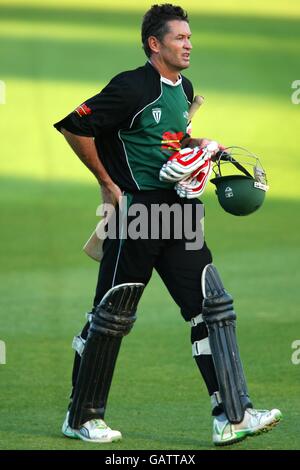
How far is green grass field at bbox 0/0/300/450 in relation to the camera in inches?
298

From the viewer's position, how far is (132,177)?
6734 mm

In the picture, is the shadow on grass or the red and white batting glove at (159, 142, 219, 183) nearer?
the red and white batting glove at (159, 142, 219, 183)

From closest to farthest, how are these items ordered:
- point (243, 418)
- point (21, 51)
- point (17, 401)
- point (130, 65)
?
1. point (243, 418)
2. point (17, 401)
3. point (130, 65)
4. point (21, 51)

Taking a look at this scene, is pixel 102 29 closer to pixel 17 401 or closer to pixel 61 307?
pixel 61 307

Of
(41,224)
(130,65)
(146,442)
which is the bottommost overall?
(146,442)

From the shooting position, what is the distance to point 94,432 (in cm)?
675

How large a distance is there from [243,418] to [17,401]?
65.5 inches

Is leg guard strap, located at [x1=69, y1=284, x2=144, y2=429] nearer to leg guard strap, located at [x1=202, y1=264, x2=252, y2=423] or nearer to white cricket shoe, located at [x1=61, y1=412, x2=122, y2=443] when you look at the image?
white cricket shoe, located at [x1=61, y1=412, x2=122, y2=443]

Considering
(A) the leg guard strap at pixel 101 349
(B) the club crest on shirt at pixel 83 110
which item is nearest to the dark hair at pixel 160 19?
(B) the club crest on shirt at pixel 83 110

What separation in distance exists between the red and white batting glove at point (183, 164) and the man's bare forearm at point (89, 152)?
328 millimetres

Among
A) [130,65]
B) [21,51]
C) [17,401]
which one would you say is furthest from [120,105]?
[21,51]
